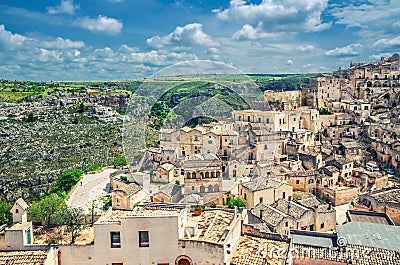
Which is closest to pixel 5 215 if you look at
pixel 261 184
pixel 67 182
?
pixel 67 182

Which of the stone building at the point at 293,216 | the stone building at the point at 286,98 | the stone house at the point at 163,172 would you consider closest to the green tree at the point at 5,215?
the stone house at the point at 163,172

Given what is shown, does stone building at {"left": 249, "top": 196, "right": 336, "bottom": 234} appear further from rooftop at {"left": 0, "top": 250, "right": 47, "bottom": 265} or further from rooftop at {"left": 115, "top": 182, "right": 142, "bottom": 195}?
rooftop at {"left": 0, "top": 250, "right": 47, "bottom": 265}

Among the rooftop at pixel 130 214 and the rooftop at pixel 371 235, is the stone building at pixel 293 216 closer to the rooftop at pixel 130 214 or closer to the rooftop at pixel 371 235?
the rooftop at pixel 371 235

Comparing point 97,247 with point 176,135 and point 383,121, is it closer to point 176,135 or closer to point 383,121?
point 176,135

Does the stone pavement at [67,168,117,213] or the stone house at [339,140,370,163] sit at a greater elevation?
the stone house at [339,140,370,163]

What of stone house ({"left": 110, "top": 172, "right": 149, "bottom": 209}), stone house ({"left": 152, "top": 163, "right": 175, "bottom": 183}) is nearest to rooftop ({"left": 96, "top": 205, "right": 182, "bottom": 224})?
stone house ({"left": 152, "top": 163, "right": 175, "bottom": 183})

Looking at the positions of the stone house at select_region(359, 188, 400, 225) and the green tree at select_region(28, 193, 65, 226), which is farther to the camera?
the stone house at select_region(359, 188, 400, 225)
